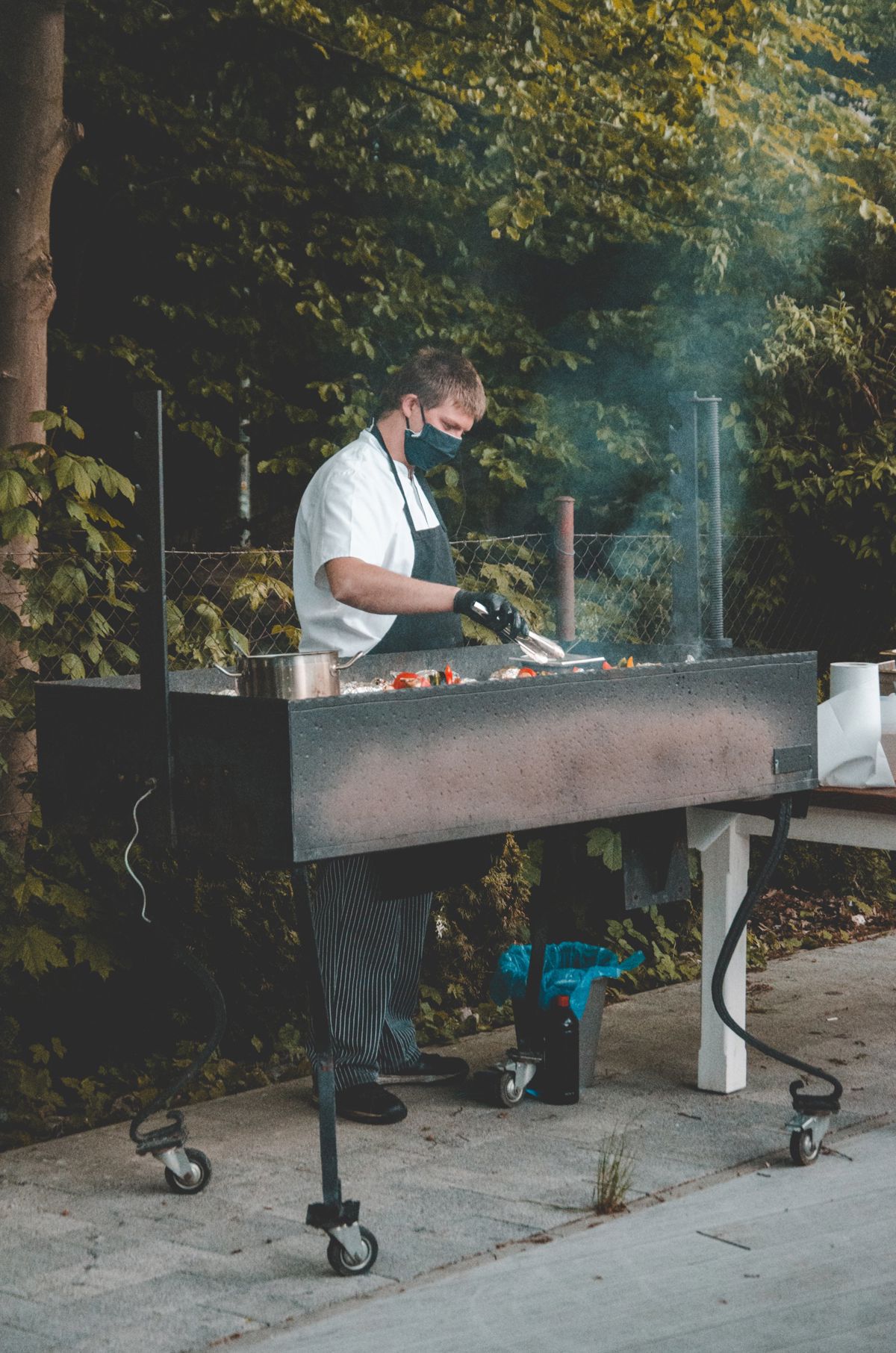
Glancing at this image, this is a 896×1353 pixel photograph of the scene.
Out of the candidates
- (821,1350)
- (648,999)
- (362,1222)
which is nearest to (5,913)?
(362,1222)

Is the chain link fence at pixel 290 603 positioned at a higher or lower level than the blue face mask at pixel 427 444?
lower

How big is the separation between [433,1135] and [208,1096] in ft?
2.77

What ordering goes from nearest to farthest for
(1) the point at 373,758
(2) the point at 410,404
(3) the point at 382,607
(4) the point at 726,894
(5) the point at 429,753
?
1. (1) the point at 373,758
2. (5) the point at 429,753
3. (3) the point at 382,607
4. (4) the point at 726,894
5. (2) the point at 410,404

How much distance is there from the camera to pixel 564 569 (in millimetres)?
6422

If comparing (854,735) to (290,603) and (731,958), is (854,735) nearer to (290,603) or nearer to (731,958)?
(731,958)

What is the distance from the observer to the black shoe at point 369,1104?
4.35 meters

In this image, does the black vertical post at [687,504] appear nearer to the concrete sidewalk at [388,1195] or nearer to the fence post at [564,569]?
the concrete sidewalk at [388,1195]

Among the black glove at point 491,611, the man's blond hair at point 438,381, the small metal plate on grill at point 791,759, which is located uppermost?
the man's blond hair at point 438,381

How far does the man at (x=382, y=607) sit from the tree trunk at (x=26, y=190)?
5.72ft

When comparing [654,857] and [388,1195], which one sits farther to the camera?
[654,857]

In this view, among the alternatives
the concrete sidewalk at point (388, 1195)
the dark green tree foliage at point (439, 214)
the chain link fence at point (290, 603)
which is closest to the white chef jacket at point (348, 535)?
the chain link fence at point (290, 603)

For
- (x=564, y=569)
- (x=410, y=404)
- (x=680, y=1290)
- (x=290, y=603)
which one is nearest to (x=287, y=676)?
(x=410, y=404)

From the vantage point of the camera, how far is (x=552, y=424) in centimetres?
914

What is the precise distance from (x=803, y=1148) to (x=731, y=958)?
2.03ft
